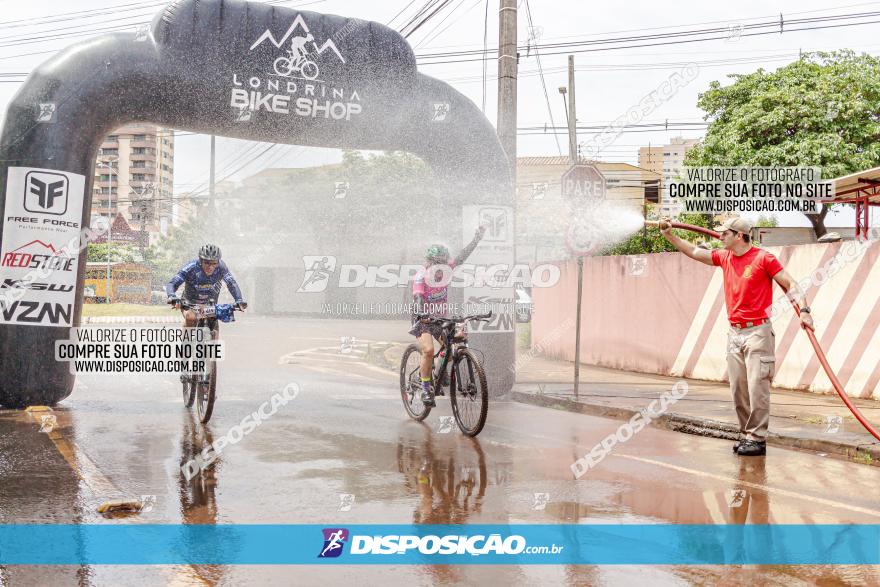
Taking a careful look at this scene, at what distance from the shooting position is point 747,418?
8328 millimetres

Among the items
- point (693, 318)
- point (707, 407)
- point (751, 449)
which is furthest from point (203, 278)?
point (693, 318)

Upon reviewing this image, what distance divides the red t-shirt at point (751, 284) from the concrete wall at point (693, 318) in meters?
4.21

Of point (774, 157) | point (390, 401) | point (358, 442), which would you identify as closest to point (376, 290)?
point (774, 157)

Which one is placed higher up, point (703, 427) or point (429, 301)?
point (429, 301)

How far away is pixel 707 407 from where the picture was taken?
10789mm

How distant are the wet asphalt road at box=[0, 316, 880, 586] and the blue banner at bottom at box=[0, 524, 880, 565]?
14 cm

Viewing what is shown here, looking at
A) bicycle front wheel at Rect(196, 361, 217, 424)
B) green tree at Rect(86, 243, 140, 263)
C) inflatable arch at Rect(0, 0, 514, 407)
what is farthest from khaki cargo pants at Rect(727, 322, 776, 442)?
green tree at Rect(86, 243, 140, 263)

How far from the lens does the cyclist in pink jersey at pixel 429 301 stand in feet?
31.1

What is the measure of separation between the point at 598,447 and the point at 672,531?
3.14 metres

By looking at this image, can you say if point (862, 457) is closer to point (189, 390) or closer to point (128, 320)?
point (189, 390)

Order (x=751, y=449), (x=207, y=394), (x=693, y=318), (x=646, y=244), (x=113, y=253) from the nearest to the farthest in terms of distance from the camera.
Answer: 1. (x=751, y=449)
2. (x=207, y=394)
3. (x=693, y=318)
4. (x=646, y=244)
5. (x=113, y=253)

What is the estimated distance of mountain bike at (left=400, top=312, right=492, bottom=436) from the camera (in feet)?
28.6

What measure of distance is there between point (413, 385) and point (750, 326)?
385 cm

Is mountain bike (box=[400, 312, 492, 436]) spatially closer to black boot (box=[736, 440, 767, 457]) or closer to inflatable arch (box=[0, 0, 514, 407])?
black boot (box=[736, 440, 767, 457])
